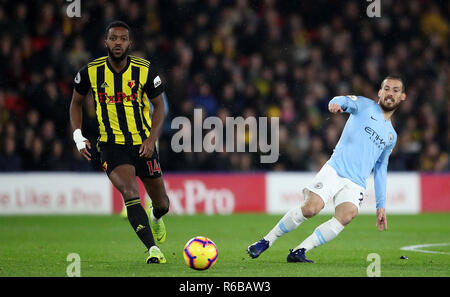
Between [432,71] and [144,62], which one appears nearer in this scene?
[144,62]

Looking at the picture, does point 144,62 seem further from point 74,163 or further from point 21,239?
point 74,163

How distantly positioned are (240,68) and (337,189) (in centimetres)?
1008

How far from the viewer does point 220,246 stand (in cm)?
981

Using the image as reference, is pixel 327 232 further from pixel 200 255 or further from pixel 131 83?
pixel 131 83

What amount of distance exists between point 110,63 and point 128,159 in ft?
3.08

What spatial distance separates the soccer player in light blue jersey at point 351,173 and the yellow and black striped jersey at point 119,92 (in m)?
1.67

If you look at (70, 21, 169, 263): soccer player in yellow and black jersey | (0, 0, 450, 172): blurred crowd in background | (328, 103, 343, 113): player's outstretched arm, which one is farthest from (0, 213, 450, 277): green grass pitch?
(0, 0, 450, 172): blurred crowd in background

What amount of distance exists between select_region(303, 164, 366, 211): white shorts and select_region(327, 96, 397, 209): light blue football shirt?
0.20 ft

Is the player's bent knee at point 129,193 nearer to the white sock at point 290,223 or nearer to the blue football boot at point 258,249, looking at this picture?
the blue football boot at point 258,249

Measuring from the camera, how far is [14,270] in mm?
7246

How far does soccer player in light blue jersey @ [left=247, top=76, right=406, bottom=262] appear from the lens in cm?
774

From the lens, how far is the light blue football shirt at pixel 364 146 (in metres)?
7.86

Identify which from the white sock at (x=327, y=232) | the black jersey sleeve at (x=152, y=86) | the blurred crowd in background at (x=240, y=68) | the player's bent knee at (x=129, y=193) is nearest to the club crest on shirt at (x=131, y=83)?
the black jersey sleeve at (x=152, y=86)

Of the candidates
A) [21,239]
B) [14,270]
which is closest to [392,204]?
[21,239]
